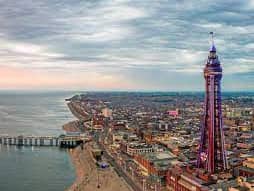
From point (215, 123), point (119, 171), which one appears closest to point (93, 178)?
point (119, 171)

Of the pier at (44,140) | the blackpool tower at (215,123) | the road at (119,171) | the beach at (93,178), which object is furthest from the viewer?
the pier at (44,140)

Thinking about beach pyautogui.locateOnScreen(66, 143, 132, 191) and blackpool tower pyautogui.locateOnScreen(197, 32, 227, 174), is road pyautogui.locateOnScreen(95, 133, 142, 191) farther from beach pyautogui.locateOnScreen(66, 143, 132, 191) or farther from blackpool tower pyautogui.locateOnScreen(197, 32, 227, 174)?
blackpool tower pyautogui.locateOnScreen(197, 32, 227, 174)

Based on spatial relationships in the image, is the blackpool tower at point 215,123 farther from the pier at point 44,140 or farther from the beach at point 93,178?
the pier at point 44,140

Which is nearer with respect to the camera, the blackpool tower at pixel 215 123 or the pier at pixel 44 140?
the blackpool tower at pixel 215 123

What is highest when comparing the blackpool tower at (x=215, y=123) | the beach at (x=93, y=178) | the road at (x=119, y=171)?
the blackpool tower at (x=215, y=123)

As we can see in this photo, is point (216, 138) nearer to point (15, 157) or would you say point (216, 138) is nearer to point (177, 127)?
point (15, 157)

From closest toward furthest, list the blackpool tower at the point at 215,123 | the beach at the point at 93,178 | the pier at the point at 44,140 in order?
the blackpool tower at the point at 215,123, the beach at the point at 93,178, the pier at the point at 44,140

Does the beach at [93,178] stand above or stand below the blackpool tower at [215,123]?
below

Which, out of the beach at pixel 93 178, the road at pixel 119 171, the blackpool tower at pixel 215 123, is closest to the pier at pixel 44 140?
the road at pixel 119 171

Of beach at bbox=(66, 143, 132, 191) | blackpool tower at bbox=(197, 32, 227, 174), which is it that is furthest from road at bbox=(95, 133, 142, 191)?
blackpool tower at bbox=(197, 32, 227, 174)

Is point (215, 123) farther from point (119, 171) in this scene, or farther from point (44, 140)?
point (44, 140)
